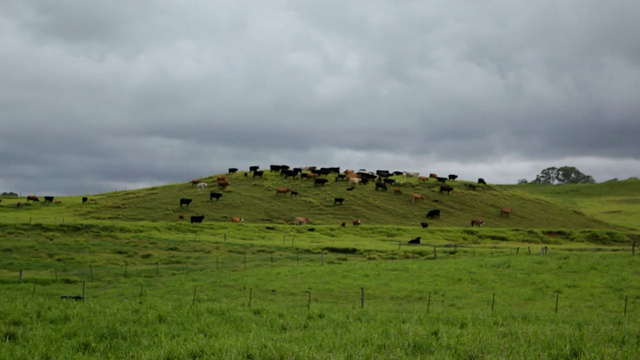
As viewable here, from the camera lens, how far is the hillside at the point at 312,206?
84312 millimetres

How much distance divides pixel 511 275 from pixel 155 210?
60795mm

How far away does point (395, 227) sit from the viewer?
263ft

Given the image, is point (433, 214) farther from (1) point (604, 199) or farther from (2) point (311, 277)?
(1) point (604, 199)

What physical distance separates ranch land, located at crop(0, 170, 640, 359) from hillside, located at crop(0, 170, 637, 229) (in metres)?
0.47

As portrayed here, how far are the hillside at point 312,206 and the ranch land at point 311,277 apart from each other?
47 centimetres

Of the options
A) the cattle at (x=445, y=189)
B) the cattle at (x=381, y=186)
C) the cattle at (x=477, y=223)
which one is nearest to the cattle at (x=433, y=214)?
the cattle at (x=477, y=223)

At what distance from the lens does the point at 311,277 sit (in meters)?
39.2

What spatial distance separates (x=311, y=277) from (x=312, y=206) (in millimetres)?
53685

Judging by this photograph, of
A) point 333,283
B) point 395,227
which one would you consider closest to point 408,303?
point 333,283

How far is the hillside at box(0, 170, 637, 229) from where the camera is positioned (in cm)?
8431

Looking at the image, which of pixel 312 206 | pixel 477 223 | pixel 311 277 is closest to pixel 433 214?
pixel 477 223

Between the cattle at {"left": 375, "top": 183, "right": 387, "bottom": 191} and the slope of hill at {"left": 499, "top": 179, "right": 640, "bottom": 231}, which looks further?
the slope of hill at {"left": 499, "top": 179, "right": 640, "bottom": 231}

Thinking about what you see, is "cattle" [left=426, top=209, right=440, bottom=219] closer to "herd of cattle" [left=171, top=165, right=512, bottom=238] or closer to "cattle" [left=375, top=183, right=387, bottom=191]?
"herd of cattle" [left=171, top=165, right=512, bottom=238]

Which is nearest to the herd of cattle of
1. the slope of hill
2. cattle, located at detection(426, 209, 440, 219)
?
cattle, located at detection(426, 209, 440, 219)
